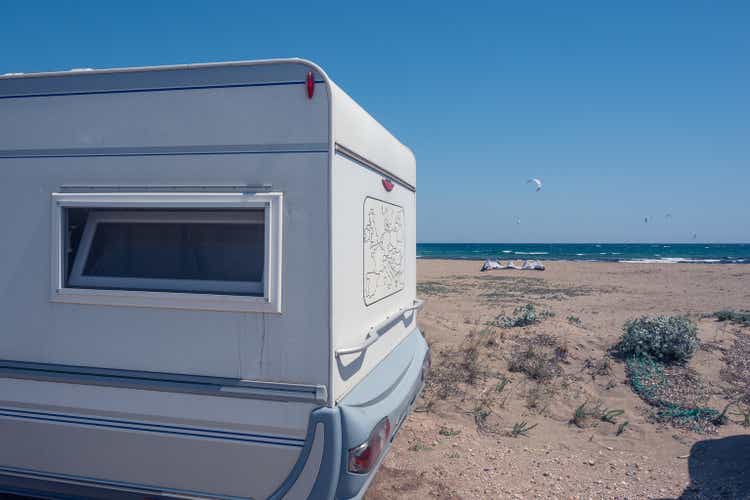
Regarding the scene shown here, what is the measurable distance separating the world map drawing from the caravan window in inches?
28.8

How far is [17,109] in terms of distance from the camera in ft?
10.5

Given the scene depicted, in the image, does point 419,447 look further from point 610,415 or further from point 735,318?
point 735,318

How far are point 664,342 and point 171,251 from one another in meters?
5.99

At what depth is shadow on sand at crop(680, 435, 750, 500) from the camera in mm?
4172

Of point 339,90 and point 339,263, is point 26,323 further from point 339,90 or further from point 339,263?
point 339,90

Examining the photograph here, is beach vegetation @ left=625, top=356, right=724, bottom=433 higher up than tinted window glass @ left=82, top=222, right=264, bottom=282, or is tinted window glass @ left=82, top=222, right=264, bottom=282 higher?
tinted window glass @ left=82, top=222, right=264, bottom=282

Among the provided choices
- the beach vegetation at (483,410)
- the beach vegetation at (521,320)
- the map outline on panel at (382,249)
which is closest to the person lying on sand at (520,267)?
the beach vegetation at (521,320)

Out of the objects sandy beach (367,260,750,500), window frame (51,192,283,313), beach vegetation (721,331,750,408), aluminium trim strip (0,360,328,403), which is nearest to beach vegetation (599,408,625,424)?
sandy beach (367,260,750,500)

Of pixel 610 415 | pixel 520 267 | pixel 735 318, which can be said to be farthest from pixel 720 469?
pixel 520 267

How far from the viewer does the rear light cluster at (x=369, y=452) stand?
111 inches

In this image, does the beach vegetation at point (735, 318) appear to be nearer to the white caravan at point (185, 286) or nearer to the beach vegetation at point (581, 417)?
the beach vegetation at point (581, 417)

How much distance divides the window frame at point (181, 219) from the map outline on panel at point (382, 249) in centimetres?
70

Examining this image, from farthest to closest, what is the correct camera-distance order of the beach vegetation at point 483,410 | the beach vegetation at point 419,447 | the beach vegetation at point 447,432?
1. the beach vegetation at point 483,410
2. the beach vegetation at point 447,432
3. the beach vegetation at point 419,447

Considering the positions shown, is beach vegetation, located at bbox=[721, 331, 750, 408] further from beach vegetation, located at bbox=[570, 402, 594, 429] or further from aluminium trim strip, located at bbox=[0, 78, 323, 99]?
aluminium trim strip, located at bbox=[0, 78, 323, 99]
